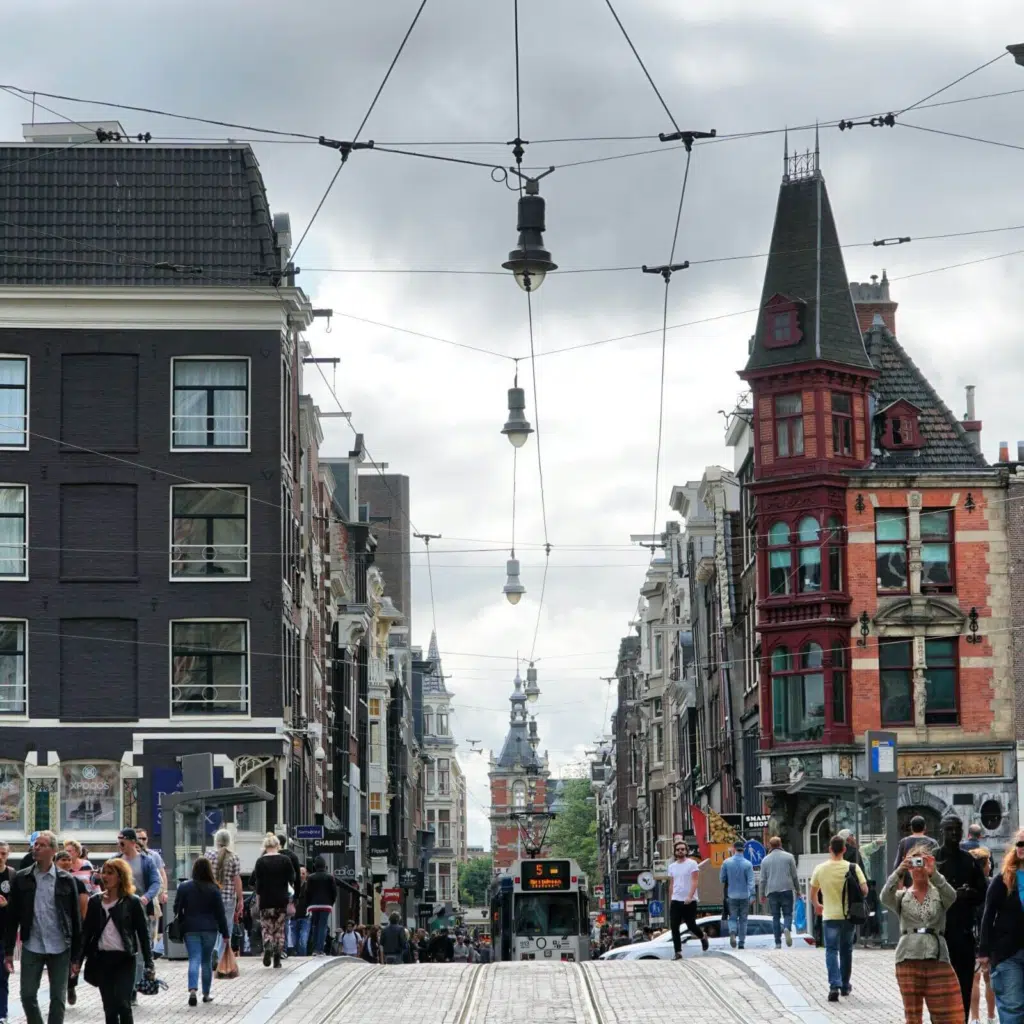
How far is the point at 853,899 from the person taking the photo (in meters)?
23.1

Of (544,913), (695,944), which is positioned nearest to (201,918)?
(695,944)

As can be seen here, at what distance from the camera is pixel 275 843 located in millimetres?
27719

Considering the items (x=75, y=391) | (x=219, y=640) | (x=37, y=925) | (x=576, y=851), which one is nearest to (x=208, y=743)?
(x=219, y=640)

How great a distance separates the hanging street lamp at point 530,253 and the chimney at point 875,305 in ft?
112

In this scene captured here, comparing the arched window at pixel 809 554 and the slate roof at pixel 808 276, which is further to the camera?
the slate roof at pixel 808 276

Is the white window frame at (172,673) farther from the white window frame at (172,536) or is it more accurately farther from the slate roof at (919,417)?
the slate roof at (919,417)

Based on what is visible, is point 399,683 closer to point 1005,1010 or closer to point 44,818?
point 44,818

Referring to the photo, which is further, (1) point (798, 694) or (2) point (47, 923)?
(1) point (798, 694)

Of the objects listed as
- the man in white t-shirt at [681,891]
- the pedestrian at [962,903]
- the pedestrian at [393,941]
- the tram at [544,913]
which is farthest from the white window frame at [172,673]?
the pedestrian at [962,903]

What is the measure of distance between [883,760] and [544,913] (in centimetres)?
1858

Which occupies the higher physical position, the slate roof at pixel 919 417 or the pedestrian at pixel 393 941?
the slate roof at pixel 919 417

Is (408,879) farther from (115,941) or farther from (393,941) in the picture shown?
(115,941)

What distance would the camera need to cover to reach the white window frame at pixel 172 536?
160 ft

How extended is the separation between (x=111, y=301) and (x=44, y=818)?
11458 millimetres
